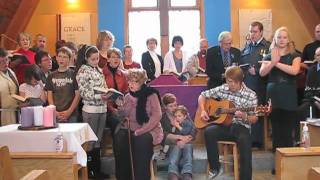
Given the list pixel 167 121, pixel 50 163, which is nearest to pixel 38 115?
pixel 50 163

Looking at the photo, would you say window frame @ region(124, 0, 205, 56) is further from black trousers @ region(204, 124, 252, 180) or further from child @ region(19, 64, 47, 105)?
black trousers @ region(204, 124, 252, 180)

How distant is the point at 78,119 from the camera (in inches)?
187

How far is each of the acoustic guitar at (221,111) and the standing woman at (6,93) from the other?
1.77 meters

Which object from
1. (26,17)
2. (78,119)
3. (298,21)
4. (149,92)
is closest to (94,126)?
(78,119)

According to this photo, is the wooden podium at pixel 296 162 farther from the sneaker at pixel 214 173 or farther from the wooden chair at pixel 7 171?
the wooden chair at pixel 7 171

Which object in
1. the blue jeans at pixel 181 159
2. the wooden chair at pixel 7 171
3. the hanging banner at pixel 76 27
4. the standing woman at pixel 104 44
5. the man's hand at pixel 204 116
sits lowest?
the blue jeans at pixel 181 159

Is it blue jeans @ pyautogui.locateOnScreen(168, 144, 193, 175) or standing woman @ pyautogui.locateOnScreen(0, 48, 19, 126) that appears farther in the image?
standing woman @ pyautogui.locateOnScreen(0, 48, 19, 126)

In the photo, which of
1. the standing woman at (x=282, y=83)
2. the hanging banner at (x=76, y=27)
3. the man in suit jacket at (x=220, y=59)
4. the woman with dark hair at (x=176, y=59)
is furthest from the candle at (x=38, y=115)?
the hanging banner at (x=76, y=27)

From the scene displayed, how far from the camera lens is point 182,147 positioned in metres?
4.47

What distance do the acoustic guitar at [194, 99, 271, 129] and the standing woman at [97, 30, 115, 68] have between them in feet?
3.73

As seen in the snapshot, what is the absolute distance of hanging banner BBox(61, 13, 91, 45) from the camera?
876 cm

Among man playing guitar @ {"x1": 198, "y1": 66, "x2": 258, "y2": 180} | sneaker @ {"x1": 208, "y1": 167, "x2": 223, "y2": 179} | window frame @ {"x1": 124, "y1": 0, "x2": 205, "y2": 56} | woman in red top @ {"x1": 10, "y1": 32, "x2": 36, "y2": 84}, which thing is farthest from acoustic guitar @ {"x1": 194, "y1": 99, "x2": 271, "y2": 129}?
window frame @ {"x1": 124, "y1": 0, "x2": 205, "y2": 56}

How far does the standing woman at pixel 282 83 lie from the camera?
4586 millimetres

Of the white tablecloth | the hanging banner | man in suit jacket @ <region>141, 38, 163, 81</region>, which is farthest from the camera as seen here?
the hanging banner
